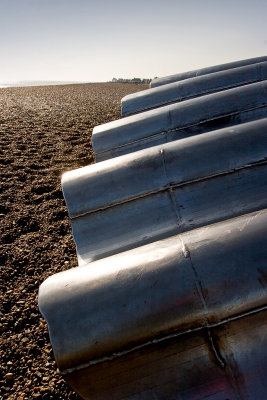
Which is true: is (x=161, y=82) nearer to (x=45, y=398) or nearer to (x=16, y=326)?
(x=16, y=326)

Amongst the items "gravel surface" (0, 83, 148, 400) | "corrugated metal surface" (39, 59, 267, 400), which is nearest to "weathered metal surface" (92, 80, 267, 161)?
"gravel surface" (0, 83, 148, 400)

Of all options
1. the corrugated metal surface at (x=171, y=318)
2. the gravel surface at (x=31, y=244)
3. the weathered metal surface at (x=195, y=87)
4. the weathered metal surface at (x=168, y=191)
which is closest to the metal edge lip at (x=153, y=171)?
the weathered metal surface at (x=168, y=191)

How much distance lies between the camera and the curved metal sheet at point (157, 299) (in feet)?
3.64

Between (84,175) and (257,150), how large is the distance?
110 centimetres

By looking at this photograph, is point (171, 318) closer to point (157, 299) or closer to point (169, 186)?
point (157, 299)

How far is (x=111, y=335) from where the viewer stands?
1113 mm

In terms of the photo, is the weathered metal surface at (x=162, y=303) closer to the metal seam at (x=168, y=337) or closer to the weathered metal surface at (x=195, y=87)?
the metal seam at (x=168, y=337)

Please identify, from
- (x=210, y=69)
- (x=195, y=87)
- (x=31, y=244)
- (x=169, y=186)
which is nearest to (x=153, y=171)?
(x=169, y=186)

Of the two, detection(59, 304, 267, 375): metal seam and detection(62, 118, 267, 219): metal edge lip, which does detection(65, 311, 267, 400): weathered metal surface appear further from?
detection(62, 118, 267, 219): metal edge lip

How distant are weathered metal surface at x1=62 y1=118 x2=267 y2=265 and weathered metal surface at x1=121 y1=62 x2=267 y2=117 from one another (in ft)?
6.10

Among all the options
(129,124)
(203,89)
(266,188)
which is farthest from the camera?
(203,89)

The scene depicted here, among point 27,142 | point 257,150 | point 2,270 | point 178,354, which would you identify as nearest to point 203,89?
point 257,150

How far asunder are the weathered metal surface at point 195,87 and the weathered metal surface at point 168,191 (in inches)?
73.2

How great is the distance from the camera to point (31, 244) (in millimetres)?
3186
